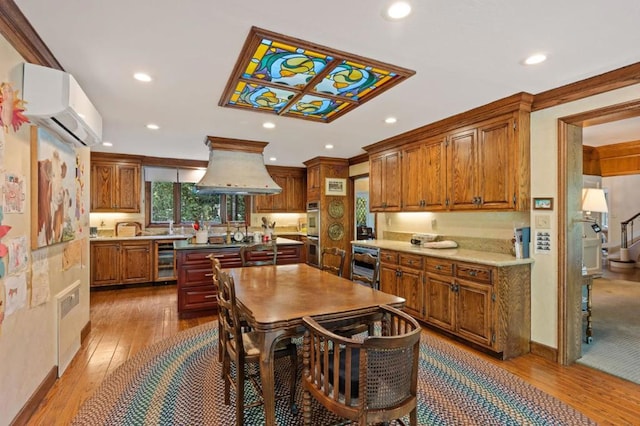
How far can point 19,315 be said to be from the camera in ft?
6.34

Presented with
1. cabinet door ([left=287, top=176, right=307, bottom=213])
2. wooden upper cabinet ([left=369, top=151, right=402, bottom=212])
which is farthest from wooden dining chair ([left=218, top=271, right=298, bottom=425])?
cabinet door ([left=287, top=176, right=307, bottom=213])

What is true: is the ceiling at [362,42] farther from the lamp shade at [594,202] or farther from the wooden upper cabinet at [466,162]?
the lamp shade at [594,202]

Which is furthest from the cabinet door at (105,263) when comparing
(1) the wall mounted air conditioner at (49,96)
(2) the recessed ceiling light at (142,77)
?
(2) the recessed ceiling light at (142,77)

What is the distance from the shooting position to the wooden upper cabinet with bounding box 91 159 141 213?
5.86m

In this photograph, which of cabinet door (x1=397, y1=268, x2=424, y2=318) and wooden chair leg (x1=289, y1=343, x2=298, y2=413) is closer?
wooden chair leg (x1=289, y1=343, x2=298, y2=413)

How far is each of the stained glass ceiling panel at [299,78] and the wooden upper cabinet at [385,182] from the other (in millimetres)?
1457

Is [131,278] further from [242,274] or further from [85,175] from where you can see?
[242,274]

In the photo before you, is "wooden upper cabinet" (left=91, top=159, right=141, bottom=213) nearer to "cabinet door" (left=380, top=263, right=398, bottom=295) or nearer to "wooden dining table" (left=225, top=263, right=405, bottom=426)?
"wooden dining table" (left=225, top=263, right=405, bottom=426)

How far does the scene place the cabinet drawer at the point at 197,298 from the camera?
4.05 meters

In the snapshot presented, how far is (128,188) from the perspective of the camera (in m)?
6.07

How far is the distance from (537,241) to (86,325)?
4.72m

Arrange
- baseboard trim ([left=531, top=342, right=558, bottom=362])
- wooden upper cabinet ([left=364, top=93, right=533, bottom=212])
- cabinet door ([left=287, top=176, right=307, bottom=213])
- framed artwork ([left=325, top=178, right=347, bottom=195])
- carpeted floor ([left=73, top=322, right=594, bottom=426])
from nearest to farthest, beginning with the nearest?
1. carpeted floor ([left=73, top=322, right=594, bottom=426])
2. baseboard trim ([left=531, top=342, right=558, bottom=362])
3. wooden upper cabinet ([left=364, top=93, right=533, bottom=212])
4. framed artwork ([left=325, top=178, right=347, bottom=195])
5. cabinet door ([left=287, top=176, right=307, bottom=213])

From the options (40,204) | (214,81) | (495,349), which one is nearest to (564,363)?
(495,349)

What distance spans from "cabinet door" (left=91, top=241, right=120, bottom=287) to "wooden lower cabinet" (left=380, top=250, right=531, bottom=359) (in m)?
5.05
